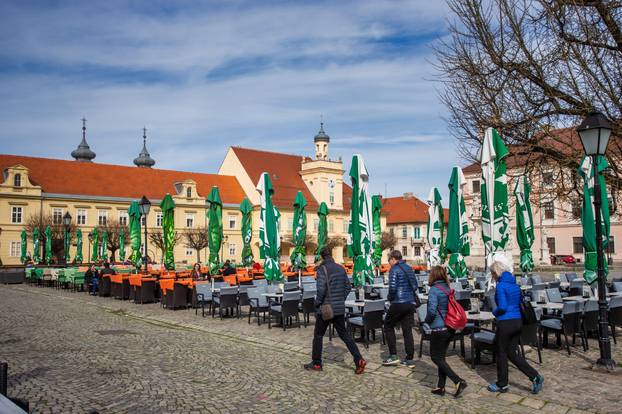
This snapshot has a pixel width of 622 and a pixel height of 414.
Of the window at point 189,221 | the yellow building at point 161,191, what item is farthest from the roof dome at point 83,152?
the window at point 189,221

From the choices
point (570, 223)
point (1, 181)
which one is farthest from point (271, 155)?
point (570, 223)

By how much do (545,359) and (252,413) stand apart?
17.0 ft

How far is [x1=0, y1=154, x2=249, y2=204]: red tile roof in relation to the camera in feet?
176

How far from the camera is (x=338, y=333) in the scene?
7891 millimetres

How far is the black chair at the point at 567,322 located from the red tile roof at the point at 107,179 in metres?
52.6

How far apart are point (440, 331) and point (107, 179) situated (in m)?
56.5

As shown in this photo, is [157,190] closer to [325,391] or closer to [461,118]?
[461,118]

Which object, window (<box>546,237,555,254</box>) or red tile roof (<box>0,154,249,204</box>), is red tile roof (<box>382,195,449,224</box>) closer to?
A: window (<box>546,237,555,254</box>)

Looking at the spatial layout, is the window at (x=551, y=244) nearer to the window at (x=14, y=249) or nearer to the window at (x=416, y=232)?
the window at (x=416, y=232)

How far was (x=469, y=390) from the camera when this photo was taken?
686cm

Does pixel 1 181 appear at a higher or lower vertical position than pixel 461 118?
higher

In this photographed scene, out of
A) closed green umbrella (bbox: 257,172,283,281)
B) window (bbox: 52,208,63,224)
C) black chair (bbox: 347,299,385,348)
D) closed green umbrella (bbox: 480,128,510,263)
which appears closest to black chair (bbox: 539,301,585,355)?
closed green umbrella (bbox: 480,128,510,263)

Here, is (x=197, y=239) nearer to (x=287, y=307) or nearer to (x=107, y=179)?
(x=107, y=179)

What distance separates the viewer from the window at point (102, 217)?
5441 centimetres
